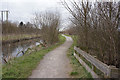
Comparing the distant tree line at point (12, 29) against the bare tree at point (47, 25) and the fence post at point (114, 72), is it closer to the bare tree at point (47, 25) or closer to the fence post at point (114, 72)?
the bare tree at point (47, 25)

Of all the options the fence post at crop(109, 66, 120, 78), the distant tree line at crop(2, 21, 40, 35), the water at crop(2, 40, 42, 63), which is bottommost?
the water at crop(2, 40, 42, 63)

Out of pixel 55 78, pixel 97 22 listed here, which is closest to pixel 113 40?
pixel 97 22

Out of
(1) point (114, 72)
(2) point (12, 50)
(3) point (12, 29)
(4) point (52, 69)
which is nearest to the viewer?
(1) point (114, 72)

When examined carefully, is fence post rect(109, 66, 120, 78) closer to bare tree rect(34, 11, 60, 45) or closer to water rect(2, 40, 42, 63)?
water rect(2, 40, 42, 63)

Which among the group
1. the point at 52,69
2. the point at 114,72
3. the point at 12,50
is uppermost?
the point at 114,72

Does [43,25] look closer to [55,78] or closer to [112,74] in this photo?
[55,78]

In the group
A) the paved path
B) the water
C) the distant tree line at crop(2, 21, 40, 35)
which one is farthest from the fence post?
the distant tree line at crop(2, 21, 40, 35)

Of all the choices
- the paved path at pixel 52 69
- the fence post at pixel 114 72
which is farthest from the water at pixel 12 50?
the fence post at pixel 114 72

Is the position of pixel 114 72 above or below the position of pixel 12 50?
above

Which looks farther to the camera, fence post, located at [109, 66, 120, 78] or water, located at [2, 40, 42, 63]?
water, located at [2, 40, 42, 63]

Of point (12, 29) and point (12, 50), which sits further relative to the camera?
point (12, 29)

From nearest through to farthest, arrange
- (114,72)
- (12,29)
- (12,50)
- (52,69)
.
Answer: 1. (114,72)
2. (52,69)
3. (12,50)
4. (12,29)

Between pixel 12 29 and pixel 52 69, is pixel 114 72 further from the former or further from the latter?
pixel 12 29

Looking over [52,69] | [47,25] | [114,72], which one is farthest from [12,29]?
[114,72]
